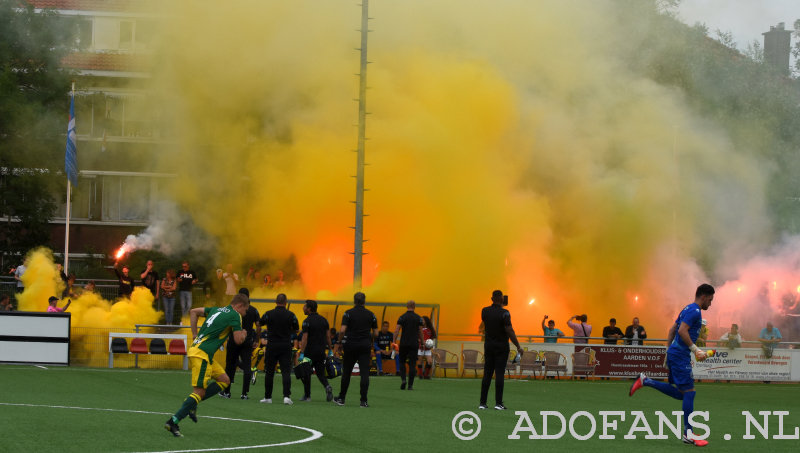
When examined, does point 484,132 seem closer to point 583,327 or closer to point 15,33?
point 583,327

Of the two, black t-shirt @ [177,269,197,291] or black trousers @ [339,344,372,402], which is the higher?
black t-shirt @ [177,269,197,291]

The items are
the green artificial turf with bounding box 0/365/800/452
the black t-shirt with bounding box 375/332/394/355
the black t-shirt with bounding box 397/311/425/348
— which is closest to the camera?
the green artificial turf with bounding box 0/365/800/452

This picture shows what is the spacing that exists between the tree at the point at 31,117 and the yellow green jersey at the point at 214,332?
27.7 meters

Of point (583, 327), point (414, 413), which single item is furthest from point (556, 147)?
point (414, 413)

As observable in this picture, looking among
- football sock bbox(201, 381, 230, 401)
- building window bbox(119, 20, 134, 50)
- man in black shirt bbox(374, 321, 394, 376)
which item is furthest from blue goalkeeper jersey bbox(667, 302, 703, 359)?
building window bbox(119, 20, 134, 50)

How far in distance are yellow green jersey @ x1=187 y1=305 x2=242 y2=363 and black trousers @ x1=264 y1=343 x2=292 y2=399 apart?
5413 mm

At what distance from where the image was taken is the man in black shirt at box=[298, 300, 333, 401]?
2062 centimetres

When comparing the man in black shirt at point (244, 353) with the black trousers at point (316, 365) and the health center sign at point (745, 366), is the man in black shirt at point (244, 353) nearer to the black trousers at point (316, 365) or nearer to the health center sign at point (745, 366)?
the black trousers at point (316, 365)

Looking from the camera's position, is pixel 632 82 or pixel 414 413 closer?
pixel 414 413

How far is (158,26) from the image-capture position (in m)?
38.7

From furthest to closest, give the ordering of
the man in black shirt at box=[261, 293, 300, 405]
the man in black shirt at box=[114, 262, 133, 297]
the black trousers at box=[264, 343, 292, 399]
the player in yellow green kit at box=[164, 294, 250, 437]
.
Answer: the man in black shirt at box=[114, 262, 133, 297] < the man in black shirt at box=[261, 293, 300, 405] < the black trousers at box=[264, 343, 292, 399] < the player in yellow green kit at box=[164, 294, 250, 437]

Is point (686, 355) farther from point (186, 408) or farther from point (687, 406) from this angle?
point (186, 408)

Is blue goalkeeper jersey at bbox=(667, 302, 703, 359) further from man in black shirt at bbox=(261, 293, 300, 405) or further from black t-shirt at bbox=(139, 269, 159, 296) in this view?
black t-shirt at bbox=(139, 269, 159, 296)

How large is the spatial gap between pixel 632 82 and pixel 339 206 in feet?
37.4
